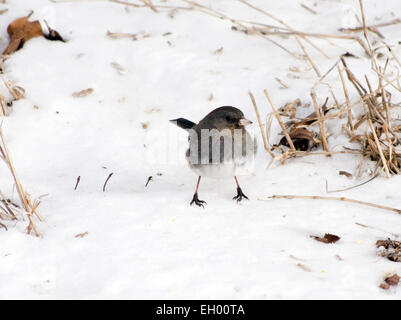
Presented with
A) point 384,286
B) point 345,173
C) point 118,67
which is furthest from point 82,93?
point 384,286

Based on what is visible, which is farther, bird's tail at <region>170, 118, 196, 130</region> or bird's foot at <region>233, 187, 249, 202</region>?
bird's tail at <region>170, 118, 196, 130</region>

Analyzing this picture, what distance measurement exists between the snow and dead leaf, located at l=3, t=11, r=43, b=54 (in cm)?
6

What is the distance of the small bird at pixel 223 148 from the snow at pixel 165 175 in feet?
0.70

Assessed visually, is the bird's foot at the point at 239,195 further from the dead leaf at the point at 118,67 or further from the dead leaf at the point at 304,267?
the dead leaf at the point at 118,67

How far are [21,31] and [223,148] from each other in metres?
2.36

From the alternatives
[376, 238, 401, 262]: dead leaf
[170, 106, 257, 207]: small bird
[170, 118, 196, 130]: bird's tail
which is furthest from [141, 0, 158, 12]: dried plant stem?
[376, 238, 401, 262]: dead leaf

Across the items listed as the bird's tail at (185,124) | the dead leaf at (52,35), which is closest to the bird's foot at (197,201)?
the bird's tail at (185,124)

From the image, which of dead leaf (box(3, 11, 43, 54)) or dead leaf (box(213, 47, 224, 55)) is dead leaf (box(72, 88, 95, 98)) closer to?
dead leaf (box(3, 11, 43, 54))

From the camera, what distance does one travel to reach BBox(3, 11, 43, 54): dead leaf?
474 centimetres

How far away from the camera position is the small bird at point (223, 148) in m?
3.40

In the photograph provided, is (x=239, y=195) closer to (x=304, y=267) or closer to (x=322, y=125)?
(x=322, y=125)

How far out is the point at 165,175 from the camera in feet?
13.0

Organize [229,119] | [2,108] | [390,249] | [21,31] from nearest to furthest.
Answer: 1. [390,249]
2. [229,119]
3. [2,108]
4. [21,31]

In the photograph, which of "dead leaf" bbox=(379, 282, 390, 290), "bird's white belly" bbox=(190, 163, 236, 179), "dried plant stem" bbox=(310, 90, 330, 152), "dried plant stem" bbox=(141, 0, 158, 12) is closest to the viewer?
"dead leaf" bbox=(379, 282, 390, 290)
